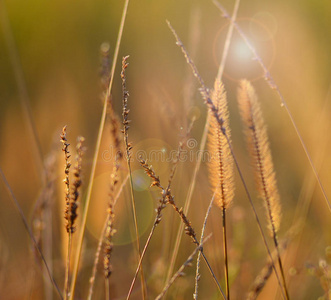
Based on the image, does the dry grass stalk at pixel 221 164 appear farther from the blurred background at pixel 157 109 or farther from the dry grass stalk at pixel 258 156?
the blurred background at pixel 157 109

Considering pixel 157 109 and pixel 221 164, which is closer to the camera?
pixel 221 164

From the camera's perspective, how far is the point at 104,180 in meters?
1.55

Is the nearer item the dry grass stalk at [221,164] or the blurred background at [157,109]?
the dry grass stalk at [221,164]

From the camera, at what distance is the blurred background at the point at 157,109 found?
1624 mm

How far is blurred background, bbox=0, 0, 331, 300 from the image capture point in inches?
63.9

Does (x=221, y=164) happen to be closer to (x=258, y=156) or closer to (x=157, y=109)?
(x=258, y=156)

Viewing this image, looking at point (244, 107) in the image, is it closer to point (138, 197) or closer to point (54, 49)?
point (138, 197)

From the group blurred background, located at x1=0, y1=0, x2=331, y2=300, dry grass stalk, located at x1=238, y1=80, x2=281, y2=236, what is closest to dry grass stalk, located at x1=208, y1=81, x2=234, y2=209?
dry grass stalk, located at x1=238, y1=80, x2=281, y2=236

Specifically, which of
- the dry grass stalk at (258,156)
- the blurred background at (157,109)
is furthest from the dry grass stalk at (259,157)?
the blurred background at (157,109)

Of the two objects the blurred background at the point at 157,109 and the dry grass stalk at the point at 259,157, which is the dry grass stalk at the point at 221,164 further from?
the blurred background at the point at 157,109

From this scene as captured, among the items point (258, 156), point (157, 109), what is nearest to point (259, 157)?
point (258, 156)

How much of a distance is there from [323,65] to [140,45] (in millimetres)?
1262

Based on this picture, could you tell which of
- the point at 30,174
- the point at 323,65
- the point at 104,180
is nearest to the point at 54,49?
the point at 30,174

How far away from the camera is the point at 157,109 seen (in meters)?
1.75
